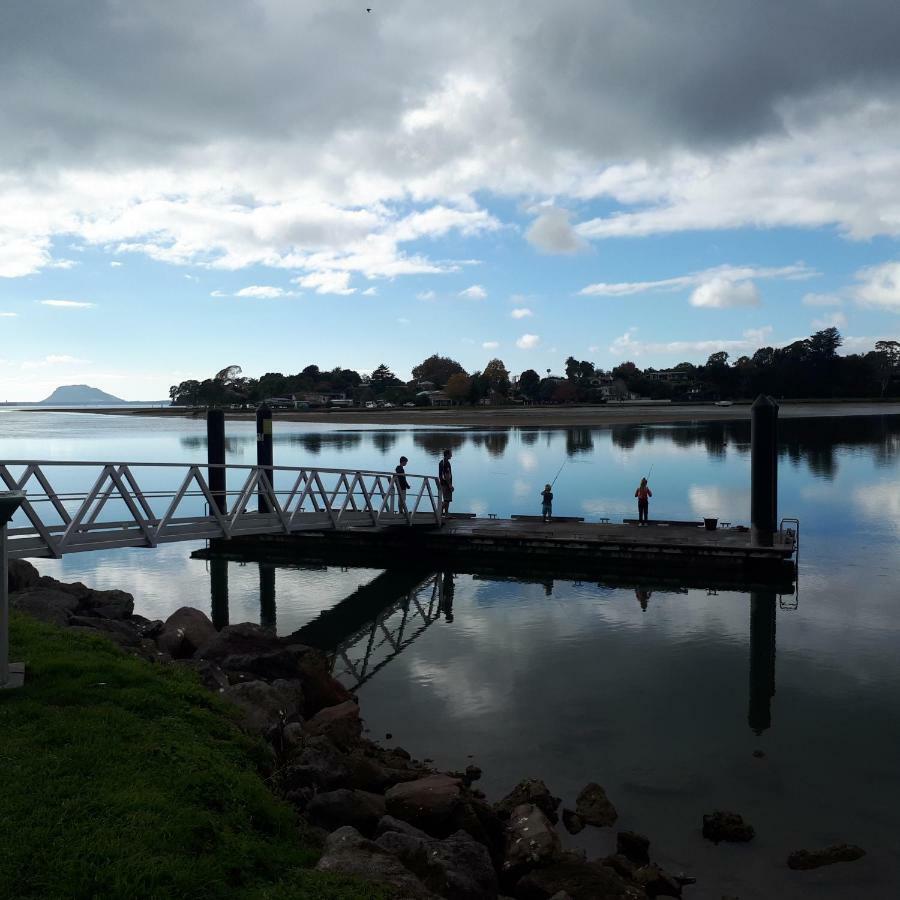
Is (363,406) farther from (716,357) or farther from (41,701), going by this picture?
(41,701)

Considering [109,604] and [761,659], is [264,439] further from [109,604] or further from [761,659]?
[761,659]

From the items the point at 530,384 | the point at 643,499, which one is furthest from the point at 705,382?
the point at 643,499

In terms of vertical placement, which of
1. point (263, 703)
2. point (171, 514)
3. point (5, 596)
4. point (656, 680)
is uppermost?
point (5, 596)

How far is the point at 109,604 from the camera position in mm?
14625

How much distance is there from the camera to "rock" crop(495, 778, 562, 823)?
8.97 m

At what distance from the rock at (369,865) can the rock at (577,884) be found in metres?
1.61

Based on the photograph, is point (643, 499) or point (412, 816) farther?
point (643, 499)

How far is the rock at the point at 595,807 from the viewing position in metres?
9.01

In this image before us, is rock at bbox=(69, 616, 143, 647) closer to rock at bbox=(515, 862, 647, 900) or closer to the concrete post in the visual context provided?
rock at bbox=(515, 862, 647, 900)

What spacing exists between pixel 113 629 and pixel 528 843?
24.8 ft

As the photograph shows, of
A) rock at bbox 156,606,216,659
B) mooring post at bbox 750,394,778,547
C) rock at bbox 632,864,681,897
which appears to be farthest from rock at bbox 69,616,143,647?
mooring post at bbox 750,394,778,547

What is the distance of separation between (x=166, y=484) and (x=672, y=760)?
38906mm

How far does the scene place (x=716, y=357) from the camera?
17488cm

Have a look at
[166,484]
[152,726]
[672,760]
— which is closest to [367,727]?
[672,760]
